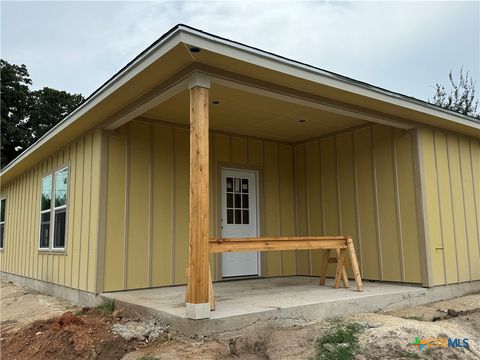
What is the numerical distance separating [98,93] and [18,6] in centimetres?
662

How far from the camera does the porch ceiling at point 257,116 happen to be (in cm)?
561

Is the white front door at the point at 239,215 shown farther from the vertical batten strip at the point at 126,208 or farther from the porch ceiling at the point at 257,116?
the vertical batten strip at the point at 126,208

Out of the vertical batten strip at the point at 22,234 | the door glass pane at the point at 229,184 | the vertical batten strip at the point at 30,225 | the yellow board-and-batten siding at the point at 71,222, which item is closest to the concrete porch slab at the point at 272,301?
the yellow board-and-batten siding at the point at 71,222

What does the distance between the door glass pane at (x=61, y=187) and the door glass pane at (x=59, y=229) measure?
17cm

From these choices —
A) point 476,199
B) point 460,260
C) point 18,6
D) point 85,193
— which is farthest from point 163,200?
point 18,6

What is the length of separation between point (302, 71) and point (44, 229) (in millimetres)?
6124

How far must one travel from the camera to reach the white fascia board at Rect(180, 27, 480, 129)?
3.83 metres

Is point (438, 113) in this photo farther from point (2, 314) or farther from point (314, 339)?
point (2, 314)

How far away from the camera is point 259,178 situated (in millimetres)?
7688

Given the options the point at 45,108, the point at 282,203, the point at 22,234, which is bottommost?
the point at 22,234

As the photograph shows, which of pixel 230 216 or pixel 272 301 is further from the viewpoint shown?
pixel 230 216

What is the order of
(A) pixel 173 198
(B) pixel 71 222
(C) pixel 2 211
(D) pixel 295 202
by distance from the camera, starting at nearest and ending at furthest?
(A) pixel 173 198 < (B) pixel 71 222 < (D) pixel 295 202 < (C) pixel 2 211

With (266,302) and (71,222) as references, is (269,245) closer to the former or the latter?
(266,302)

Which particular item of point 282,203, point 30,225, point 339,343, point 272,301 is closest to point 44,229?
point 30,225
